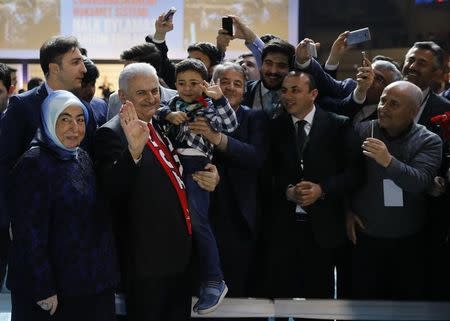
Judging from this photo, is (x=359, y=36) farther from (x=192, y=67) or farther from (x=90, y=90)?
(x=90, y=90)

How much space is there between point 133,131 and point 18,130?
696 mm

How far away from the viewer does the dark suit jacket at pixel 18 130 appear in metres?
2.93

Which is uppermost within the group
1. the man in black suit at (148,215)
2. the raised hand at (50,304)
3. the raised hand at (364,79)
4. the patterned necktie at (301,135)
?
the raised hand at (364,79)

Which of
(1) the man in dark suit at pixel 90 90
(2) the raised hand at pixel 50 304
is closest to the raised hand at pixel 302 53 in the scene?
(1) the man in dark suit at pixel 90 90

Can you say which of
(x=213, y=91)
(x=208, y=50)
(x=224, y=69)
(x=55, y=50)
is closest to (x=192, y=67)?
(x=213, y=91)

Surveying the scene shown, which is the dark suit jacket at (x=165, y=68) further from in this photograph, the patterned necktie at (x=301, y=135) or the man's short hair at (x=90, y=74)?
the patterned necktie at (x=301, y=135)

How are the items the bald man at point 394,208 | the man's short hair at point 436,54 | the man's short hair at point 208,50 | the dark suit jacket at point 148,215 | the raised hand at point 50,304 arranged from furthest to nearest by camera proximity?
1. the man's short hair at point 208,50
2. the man's short hair at point 436,54
3. the bald man at point 394,208
4. the dark suit jacket at point 148,215
5. the raised hand at point 50,304

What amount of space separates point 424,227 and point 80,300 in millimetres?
1739

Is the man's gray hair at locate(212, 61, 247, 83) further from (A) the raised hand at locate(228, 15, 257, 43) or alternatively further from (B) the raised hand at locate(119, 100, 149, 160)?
(B) the raised hand at locate(119, 100, 149, 160)

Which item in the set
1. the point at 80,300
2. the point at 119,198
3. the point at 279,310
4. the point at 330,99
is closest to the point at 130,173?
the point at 119,198

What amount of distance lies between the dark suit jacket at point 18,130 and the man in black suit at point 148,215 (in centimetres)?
26

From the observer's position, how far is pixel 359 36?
342 centimetres

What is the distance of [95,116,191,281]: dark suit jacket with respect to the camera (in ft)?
8.97

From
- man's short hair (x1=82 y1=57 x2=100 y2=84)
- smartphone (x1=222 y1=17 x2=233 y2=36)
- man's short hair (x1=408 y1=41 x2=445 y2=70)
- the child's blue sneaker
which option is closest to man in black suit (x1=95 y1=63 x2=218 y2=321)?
the child's blue sneaker
